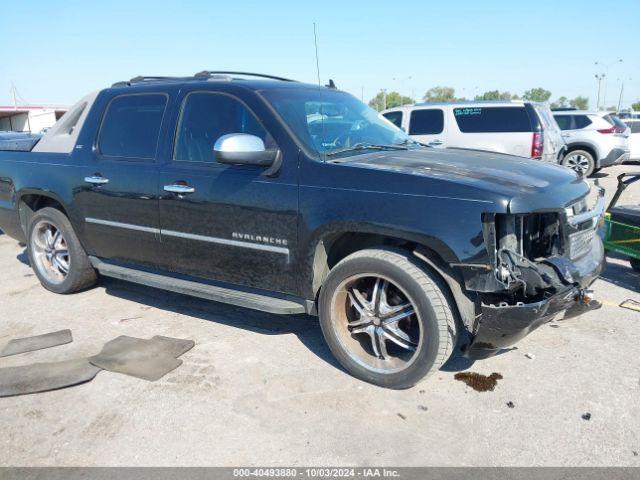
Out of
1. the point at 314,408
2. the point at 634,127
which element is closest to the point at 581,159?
the point at 634,127

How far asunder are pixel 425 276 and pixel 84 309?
10.9 ft

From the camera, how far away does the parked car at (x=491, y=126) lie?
10516 mm

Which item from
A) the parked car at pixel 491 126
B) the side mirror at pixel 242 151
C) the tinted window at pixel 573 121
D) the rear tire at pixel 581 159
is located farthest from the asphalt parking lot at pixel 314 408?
the tinted window at pixel 573 121

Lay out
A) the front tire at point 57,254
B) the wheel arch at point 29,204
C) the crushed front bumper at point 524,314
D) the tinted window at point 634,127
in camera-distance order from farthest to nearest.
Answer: the tinted window at point 634,127
the wheel arch at point 29,204
the front tire at point 57,254
the crushed front bumper at point 524,314

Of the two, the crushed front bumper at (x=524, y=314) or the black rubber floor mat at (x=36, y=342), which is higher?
the crushed front bumper at (x=524, y=314)

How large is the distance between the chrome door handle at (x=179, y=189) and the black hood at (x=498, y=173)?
3.86 feet

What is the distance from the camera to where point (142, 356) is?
12.8 feet

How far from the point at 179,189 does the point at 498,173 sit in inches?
88.8

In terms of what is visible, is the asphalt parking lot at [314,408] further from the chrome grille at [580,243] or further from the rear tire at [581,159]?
the rear tire at [581,159]

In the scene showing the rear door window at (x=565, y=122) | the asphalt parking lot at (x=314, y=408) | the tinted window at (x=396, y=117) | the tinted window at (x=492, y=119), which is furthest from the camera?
the rear door window at (x=565, y=122)

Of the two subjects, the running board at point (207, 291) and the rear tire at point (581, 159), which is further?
the rear tire at point (581, 159)

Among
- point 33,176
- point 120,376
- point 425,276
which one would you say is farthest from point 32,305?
point 425,276

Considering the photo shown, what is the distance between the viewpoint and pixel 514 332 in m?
3.03

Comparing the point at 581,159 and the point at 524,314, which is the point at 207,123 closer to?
the point at 524,314
